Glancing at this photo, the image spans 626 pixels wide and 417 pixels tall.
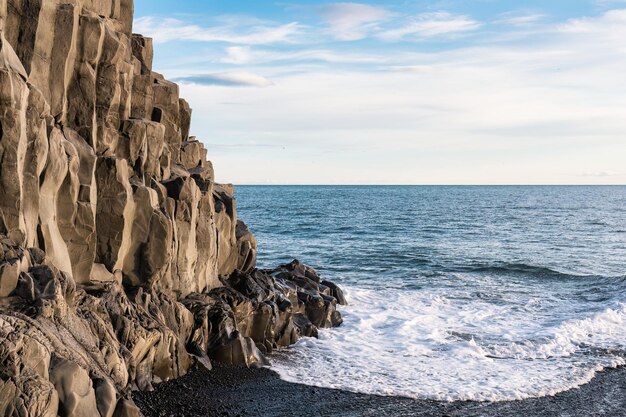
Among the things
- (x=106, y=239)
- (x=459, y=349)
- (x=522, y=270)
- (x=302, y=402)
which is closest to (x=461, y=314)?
(x=459, y=349)

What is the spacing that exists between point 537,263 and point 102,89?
39877 millimetres

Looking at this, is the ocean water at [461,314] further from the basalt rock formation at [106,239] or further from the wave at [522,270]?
the basalt rock formation at [106,239]

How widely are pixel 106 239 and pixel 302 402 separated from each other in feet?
28.9

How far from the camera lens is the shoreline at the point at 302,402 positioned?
20.5 metres

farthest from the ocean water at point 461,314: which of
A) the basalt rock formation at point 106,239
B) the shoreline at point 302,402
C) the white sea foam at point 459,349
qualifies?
the basalt rock formation at point 106,239

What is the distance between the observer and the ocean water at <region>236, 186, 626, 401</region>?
81.4ft

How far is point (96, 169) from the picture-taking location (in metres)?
23.2

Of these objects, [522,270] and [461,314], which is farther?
[522,270]

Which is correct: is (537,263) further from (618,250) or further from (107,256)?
(107,256)

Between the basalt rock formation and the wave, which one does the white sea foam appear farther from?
the wave

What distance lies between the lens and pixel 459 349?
28328 millimetres

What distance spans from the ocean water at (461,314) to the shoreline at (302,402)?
71 cm

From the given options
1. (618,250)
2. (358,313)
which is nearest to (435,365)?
(358,313)

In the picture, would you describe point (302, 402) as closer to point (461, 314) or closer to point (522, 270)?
point (461, 314)
